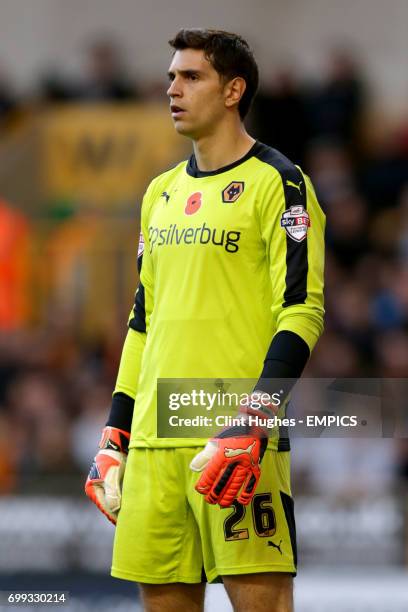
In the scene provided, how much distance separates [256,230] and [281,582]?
1050 mm

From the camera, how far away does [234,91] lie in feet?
14.2

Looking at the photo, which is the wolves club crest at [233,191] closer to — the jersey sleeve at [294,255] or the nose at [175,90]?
the jersey sleeve at [294,255]

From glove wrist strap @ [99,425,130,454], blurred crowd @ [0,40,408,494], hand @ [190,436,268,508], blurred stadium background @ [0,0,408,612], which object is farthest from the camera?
blurred crowd @ [0,40,408,494]

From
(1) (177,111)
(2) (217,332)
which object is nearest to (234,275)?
(2) (217,332)

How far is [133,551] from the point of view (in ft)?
13.7

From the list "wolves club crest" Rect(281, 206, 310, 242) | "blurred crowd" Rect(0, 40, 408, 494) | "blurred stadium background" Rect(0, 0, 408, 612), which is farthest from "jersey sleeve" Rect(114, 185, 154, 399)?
"blurred crowd" Rect(0, 40, 408, 494)

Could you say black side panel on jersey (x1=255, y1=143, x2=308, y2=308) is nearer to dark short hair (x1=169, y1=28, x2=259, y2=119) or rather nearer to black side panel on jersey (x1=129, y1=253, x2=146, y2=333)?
dark short hair (x1=169, y1=28, x2=259, y2=119)

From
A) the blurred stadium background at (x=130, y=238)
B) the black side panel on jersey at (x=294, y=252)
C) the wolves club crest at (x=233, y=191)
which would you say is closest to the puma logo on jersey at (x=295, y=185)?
the black side panel on jersey at (x=294, y=252)

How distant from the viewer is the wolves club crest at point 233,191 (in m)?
4.21

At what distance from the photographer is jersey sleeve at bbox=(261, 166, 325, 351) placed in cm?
404

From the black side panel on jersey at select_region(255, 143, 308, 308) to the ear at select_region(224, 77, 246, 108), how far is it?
0.89 ft

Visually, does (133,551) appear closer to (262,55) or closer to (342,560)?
(342,560)

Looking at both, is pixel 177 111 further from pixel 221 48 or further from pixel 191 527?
pixel 191 527

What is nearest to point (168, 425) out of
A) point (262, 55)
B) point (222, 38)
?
point (222, 38)
